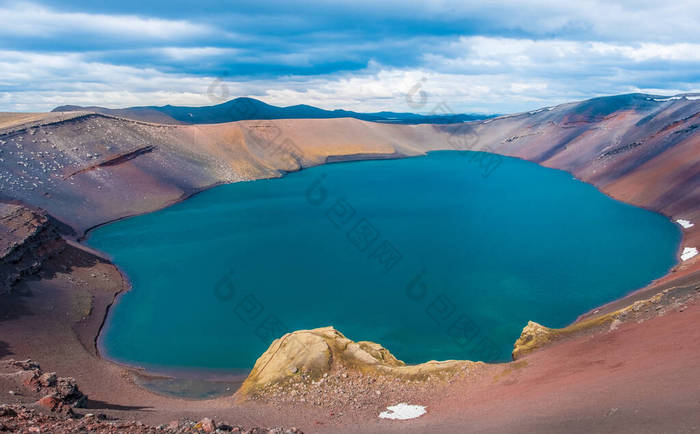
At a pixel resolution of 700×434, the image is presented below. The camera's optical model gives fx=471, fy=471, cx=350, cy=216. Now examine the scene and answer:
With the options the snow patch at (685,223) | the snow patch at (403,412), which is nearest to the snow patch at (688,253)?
the snow patch at (685,223)

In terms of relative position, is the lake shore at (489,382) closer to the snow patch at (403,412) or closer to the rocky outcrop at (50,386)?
the snow patch at (403,412)

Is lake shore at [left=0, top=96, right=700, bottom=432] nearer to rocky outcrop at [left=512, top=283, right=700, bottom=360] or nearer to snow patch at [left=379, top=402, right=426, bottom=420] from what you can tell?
rocky outcrop at [left=512, top=283, right=700, bottom=360]

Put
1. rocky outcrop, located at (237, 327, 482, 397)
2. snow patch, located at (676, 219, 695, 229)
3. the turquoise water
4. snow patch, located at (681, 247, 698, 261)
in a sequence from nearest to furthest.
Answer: rocky outcrop, located at (237, 327, 482, 397), the turquoise water, snow patch, located at (681, 247, 698, 261), snow patch, located at (676, 219, 695, 229)

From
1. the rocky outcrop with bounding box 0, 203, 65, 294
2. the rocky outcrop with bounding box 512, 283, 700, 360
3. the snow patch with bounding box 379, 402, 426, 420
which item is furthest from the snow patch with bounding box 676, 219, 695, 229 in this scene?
the rocky outcrop with bounding box 0, 203, 65, 294

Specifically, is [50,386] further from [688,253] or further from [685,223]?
[685,223]

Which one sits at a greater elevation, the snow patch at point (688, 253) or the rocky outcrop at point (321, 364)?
the rocky outcrop at point (321, 364)

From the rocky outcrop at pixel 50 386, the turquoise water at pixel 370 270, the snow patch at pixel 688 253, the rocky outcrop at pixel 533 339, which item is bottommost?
the turquoise water at pixel 370 270

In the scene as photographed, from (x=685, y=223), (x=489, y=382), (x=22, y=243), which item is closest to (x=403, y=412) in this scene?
(x=489, y=382)
